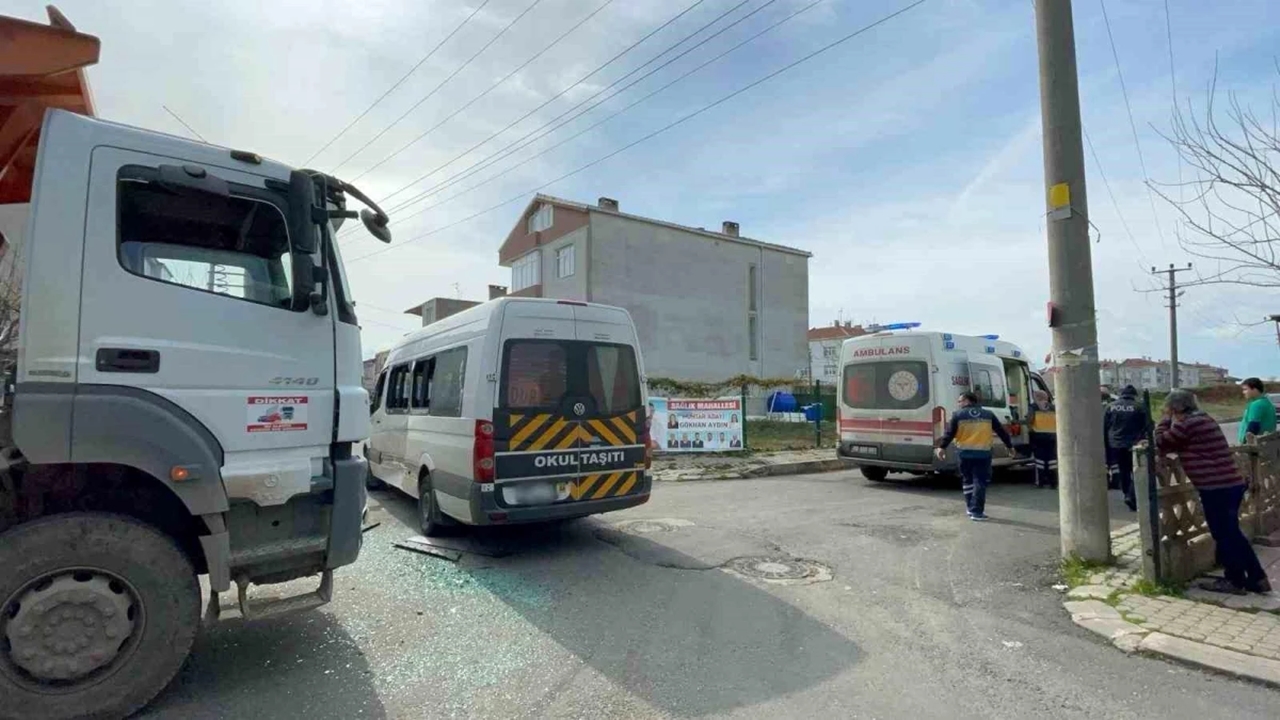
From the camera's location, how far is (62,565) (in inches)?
132

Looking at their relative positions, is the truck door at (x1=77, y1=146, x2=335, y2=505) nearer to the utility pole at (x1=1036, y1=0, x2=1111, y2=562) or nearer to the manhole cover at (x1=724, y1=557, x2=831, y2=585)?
the manhole cover at (x1=724, y1=557, x2=831, y2=585)

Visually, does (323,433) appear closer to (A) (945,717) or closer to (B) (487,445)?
(B) (487,445)

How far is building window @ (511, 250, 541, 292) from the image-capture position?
36.3 meters

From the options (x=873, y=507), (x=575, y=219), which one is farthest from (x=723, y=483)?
(x=575, y=219)

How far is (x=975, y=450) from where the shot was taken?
28.9 ft

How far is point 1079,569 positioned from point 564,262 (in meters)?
30.4

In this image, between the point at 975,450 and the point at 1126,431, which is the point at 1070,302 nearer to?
the point at 975,450

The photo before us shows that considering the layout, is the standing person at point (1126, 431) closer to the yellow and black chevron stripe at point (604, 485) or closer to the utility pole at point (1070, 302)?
the utility pole at point (1070, 302)

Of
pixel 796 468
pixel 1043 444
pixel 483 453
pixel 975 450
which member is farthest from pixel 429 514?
pixel 1043 444

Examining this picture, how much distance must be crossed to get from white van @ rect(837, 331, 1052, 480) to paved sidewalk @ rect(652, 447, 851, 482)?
85 cm

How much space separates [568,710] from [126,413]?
2694 mm

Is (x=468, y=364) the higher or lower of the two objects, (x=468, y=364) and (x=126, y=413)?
the higher

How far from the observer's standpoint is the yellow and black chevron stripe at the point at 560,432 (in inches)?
255

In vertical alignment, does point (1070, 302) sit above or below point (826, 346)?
below
